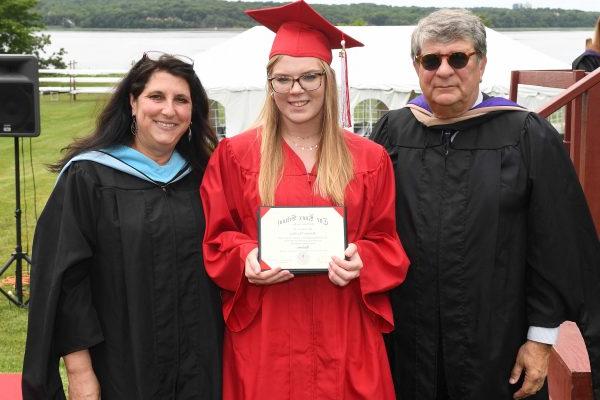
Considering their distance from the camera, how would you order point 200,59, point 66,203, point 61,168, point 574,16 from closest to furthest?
point 66,203 → point 61,168 → point 200,59 → point 574,16

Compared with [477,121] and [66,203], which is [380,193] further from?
[66,203]

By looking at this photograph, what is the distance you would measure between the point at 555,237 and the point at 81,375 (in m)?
1.70

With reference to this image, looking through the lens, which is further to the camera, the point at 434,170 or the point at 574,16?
the point at 574,16

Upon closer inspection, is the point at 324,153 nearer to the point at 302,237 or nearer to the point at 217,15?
the point at 302,237

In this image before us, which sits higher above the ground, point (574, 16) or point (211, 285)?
point (574, 16)

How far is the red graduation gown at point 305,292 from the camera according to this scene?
2.79 m

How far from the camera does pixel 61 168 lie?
2895 mm

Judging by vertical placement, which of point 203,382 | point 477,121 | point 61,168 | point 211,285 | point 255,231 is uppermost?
point 477,121

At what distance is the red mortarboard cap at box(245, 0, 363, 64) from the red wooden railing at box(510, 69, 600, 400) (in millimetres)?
1703

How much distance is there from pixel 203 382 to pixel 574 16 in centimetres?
3601

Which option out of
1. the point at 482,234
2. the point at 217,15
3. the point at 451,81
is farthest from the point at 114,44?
the point at 482,234

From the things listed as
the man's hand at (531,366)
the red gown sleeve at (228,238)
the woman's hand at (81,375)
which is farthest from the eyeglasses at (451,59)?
the woman's hand at (81,375)

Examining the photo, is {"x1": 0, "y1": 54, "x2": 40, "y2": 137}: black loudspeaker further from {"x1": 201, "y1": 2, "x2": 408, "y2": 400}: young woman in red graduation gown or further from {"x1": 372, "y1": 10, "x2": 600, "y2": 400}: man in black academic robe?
{"x1": 372, "y1": 10, "x2": 600, "y2": 400}: man in black academic robe

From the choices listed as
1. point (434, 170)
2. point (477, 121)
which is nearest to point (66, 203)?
point (434, 170)
